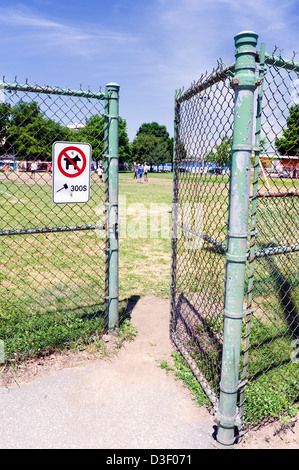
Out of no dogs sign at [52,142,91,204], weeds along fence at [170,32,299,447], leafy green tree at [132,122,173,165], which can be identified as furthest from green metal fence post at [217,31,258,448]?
leafy green tree at [132,122,173,165]

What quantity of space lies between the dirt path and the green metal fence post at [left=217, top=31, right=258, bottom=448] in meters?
0.33

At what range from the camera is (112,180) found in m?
3.31

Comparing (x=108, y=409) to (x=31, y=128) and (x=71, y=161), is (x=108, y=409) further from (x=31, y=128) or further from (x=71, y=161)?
(x=31, y=128)

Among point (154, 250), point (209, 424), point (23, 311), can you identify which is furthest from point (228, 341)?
point (154, 250)

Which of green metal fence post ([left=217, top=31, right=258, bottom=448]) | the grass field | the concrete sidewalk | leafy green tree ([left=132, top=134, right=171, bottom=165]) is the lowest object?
the concrete sidewalk

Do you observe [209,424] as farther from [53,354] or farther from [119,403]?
[53,354]

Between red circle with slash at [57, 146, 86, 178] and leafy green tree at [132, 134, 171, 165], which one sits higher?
leafy green tree at [132, 134, 171, 165]

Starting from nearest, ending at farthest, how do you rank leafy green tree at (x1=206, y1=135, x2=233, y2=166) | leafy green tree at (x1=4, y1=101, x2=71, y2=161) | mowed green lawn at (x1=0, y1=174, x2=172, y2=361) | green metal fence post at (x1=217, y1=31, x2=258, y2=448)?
green metal fence post at (x1=217, y1=31, x2=258, y2=448)
leafy green tree at (x1=206, y1=135, x2=233, y2=166)
leafy green tree at (x1=4, y1=101, x2=71, y2=161)
mowed green lawn at (x1=0, y1=174, x2=172, y2=361)

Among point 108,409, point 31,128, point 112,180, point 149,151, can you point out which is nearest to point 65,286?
point 112,180

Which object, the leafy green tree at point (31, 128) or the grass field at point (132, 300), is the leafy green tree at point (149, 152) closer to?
the grass field at point (132, 300)

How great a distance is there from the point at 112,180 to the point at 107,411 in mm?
1933

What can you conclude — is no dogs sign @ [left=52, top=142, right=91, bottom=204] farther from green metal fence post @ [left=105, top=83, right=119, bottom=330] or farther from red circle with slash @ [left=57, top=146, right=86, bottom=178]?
green metal fence post @ [left=105, top=83, right=119, bottom=330]

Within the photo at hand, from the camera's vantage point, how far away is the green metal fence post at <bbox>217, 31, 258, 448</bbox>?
1.92 metres

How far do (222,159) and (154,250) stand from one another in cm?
498
